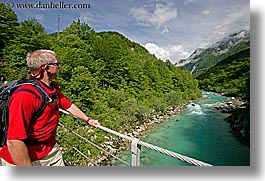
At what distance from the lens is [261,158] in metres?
1.52

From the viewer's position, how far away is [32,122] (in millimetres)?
747

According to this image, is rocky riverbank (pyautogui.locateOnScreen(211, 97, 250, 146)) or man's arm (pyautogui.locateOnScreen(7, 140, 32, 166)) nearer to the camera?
man's arm (pyautogui.locateOnScreen(7, 140, 32, 166))

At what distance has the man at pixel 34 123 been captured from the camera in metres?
0.68

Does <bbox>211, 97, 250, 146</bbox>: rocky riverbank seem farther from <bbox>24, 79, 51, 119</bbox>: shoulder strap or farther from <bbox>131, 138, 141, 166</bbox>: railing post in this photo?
<bbox>24, 79, 51, 119</bbox>: shoulder strap

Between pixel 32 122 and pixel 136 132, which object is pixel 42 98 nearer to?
pixel 32 122

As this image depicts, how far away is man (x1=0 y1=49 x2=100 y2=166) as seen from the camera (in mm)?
680

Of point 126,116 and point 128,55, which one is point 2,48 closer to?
point 126,116

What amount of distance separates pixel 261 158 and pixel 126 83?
29.2ft

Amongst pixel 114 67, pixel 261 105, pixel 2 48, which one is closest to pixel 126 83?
pixel 114 67

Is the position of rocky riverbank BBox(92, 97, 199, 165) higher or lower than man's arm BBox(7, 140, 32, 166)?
lower

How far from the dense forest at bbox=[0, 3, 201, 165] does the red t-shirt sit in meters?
3.64

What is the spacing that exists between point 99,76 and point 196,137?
4896 millimetres

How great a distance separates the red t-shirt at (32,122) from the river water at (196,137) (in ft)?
10.8

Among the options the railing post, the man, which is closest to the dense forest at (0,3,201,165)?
the railing post
